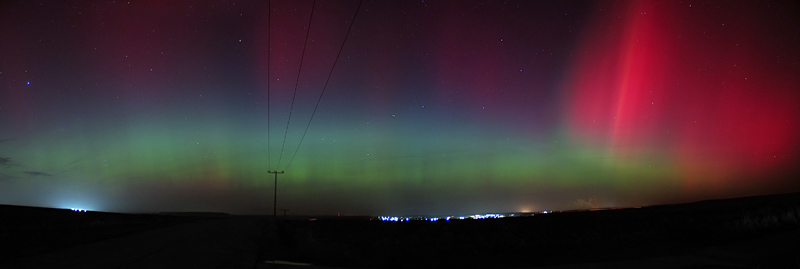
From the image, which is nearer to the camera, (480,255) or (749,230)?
(480,255)

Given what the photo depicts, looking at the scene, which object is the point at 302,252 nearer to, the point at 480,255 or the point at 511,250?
the point at 480,255

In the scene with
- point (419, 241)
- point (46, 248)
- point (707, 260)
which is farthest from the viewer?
point (419, 241)

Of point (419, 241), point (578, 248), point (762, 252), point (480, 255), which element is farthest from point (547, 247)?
point (762, 252)

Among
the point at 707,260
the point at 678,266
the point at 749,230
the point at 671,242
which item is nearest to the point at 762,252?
the point at 707,260

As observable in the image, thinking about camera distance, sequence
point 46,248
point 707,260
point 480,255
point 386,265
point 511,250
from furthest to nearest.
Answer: point 511,250 → point 480,255 → point 386,265 → point 46,248 → point 707,260

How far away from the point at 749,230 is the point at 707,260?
10.0 m

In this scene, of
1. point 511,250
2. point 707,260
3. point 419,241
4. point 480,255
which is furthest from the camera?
point 419,241

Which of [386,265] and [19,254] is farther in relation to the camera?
[386,265]

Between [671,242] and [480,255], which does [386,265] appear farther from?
[671,242]

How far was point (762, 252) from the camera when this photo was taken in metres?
10.2

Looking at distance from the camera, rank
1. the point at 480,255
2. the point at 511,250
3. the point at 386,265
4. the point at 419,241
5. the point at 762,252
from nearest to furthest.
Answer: the point at 762,252
the point at 386,265
the point at 480,255
the point at 511,250
the point at 419,241

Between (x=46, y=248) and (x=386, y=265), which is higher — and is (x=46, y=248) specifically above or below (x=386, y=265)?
above

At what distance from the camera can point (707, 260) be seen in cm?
956

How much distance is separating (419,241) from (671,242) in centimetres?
997
